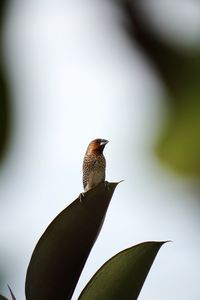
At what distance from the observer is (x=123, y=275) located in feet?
1.82

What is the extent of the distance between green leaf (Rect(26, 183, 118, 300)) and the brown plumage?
2.16 metres

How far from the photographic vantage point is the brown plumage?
2941 mm

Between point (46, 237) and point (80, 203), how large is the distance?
0.24 ft

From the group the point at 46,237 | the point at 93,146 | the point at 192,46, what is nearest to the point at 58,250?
the point at 46,237

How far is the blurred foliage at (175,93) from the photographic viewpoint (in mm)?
288

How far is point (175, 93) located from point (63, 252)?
362mm

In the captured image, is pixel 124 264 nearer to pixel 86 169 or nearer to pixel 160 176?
pixel 160 176

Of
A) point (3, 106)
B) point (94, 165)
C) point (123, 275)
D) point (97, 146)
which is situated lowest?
point (123, 275)

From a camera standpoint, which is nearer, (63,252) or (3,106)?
(3,106)

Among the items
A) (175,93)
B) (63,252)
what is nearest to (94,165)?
(63,252)

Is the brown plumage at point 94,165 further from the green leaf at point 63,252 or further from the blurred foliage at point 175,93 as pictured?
the blurred foliage at point 175,93

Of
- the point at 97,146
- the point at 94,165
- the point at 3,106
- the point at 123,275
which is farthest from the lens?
the point at 97,146

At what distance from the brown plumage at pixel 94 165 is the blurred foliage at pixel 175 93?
250 cm

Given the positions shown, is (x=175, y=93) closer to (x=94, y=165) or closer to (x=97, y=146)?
(x=94, y=165)
